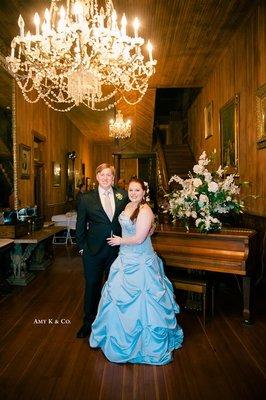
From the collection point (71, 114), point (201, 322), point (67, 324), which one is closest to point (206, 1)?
point (201, 322)

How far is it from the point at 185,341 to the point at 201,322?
1.72 feet

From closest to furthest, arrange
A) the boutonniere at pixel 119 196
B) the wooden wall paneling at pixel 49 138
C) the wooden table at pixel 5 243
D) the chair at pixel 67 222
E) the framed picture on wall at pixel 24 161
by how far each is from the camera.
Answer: the boutonniere at pixel 119 196
the wooden table at pixel 5 243
the framed picture on wall at pixel 24 161
the wooden wall paneling at pixel 49 138
the chair at pixel 67 222

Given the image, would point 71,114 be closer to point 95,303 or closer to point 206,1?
point 206,1

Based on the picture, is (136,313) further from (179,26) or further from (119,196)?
(179,26)

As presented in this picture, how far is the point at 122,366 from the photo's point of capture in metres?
2.81

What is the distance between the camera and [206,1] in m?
4.54

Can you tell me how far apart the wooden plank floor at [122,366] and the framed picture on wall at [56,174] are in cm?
605

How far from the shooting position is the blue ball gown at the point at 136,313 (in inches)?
113

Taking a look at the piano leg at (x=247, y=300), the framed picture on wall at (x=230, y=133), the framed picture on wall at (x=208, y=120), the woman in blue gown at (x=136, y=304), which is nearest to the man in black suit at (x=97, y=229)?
the woman in blue gown at (x=136, y=304)

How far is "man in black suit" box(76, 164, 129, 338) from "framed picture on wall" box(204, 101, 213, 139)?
5.18 m

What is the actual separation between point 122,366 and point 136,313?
44 centimetres

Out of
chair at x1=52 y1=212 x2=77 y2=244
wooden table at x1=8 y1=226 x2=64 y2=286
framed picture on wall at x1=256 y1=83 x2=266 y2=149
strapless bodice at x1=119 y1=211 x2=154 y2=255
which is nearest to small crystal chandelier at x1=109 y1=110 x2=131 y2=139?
chair at x1=52 y1=212 x2=77 y2=244

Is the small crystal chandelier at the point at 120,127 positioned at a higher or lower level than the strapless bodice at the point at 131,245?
higher

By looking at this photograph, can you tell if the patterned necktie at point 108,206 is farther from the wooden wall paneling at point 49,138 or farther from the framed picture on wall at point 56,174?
the framed picture on wall at point 56,174
